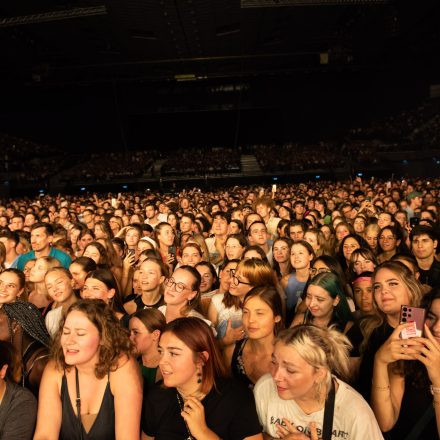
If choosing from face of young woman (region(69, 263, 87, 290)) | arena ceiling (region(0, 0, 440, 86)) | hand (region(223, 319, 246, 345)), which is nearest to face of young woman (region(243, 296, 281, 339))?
hand (region(223, 319, 246, 345))

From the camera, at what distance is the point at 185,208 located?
39.6 feet

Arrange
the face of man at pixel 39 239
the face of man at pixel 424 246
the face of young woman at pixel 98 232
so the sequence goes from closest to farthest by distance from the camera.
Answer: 1. the face of man at pixel 424 246
2. the face of man at pixel 39 239
3. the face of young woman at pixel 98 232

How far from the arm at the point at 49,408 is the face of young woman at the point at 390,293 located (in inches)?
77.7

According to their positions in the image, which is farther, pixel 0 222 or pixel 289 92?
pixel 289 92

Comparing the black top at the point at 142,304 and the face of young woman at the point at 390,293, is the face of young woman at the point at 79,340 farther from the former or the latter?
the face of young woman at the point at 390,293

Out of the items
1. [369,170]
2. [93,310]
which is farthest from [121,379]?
[369,170]

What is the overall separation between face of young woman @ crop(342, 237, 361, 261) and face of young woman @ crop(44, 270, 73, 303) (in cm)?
318

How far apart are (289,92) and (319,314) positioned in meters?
33.2

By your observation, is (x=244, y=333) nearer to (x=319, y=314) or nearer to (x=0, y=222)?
(x=319, y=314)

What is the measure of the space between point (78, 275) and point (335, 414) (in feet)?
10.1

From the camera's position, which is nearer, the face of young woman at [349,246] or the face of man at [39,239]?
the face of young woman at [349,246]

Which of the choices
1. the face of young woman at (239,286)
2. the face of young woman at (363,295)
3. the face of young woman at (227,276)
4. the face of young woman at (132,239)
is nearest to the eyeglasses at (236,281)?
the face of young woman at (239,286)

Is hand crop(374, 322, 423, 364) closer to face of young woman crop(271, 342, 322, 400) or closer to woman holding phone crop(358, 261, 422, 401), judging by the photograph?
face of young woman crop(271, 342, 322, 400)

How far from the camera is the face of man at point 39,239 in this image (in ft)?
19.3
